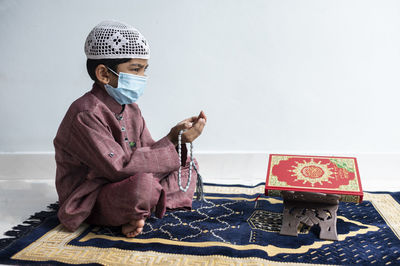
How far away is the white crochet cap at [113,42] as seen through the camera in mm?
2002

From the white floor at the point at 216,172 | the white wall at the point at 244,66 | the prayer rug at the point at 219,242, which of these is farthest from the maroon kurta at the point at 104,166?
the white wall at the point at 244,66

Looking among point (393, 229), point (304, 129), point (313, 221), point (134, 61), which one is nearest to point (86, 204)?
point (134, 61)

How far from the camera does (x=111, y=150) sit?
194cm

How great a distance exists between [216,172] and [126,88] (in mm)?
1282

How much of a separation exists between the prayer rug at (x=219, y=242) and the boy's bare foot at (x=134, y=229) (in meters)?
0.03

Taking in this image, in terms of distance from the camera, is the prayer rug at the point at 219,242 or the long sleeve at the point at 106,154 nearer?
the prayer rug at the point at 219,242

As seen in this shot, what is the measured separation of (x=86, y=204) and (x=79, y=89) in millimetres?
1302

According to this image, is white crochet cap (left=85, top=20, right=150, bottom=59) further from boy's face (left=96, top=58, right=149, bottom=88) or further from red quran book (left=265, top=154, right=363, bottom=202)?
red quran book (left=265, top=154, right=363, bottom=202)

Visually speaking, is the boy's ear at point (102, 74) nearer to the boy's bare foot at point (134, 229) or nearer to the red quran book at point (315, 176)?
the boy's bare foot at point (134, 229)

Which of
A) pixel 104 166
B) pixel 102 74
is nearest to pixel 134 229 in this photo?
pixel 104 166

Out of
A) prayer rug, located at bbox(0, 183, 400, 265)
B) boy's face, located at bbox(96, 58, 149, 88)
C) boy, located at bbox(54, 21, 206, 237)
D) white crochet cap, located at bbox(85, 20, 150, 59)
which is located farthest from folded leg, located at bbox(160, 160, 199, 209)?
white crochet cap, located at bbox(85, 20, 150, 59)

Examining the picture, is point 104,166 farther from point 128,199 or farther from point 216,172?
point 216,172

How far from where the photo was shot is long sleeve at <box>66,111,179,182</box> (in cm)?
193

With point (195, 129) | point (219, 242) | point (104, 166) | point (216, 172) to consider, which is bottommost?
point (216, 172)
